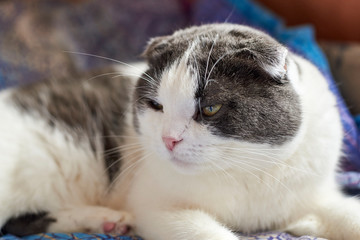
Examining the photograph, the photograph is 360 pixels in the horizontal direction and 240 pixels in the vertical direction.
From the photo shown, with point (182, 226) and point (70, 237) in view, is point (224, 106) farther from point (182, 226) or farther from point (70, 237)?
point (70, 237)

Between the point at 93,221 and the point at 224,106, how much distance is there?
623mm

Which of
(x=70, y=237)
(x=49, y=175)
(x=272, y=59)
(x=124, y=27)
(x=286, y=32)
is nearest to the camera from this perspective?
(x=272, y=59)

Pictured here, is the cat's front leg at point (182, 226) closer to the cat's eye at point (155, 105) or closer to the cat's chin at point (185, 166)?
the cat's chin at point (185, 166)

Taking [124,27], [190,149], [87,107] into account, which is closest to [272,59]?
[190,149]

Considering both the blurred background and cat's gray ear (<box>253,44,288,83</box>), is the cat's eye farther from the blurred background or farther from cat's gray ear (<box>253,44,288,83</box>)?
the blurred background

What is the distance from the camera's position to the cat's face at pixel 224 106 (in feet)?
2.99

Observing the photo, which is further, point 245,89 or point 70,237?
point 70,237

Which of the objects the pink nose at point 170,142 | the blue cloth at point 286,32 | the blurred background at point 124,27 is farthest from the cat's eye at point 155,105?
the blurred background at point 124,27

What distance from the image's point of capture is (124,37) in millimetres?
2238

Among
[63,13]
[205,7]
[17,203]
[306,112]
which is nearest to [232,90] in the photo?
[306,112]

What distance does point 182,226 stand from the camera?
3.36 feet

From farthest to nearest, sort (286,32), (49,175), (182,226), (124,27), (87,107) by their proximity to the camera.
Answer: (124,27), (286,32), (87,107), (49,175), (182,226)

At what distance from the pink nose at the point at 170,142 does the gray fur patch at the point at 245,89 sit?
0.08 m

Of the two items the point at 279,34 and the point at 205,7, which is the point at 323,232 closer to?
the point at 279,34
